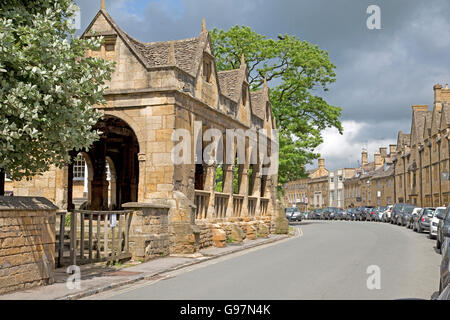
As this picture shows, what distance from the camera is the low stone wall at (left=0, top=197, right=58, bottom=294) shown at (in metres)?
9.42

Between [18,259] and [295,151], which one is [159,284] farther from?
[295,151]

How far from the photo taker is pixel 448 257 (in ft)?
18.1

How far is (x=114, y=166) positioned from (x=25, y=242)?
17.7 m

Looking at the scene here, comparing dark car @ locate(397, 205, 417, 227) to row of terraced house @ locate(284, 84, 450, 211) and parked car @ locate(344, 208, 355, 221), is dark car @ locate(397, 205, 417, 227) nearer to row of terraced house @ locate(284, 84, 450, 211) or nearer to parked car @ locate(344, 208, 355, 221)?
row of terraced house @ locate(284, 84, 450, 211)

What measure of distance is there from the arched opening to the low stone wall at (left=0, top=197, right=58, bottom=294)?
12252mm

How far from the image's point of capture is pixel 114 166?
2753 cm

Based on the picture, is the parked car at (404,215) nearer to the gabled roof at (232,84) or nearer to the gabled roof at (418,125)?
the gabled roof at (232,84)

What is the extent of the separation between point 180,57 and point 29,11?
928 centimetres

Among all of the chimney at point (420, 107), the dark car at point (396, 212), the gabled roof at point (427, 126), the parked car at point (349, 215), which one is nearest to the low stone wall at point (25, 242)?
the dark car at point (396, 212)

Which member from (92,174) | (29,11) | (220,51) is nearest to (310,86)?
(220,51)

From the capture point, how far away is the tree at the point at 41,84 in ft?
31.3

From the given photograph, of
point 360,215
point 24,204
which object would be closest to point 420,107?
point 360,215

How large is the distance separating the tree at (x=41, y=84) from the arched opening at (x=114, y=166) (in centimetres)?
1129

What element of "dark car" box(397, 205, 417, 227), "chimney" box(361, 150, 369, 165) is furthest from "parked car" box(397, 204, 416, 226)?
"chimney" box(361, 150, 369, 165)
